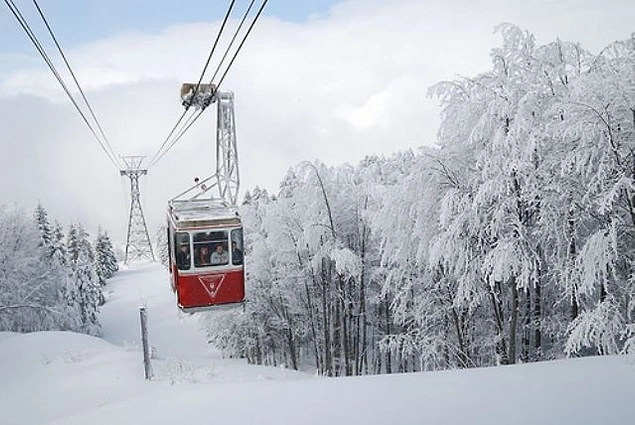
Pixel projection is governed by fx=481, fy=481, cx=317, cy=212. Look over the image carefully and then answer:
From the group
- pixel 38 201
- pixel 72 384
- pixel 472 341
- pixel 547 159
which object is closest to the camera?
pixel 547 159

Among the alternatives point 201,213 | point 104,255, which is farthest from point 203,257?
point 104,255

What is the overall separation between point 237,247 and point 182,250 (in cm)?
116

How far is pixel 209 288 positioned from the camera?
33.4 ft

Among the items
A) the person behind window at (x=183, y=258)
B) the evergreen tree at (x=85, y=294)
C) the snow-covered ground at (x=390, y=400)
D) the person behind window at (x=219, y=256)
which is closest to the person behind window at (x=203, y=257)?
the person behind window at (x=219, y=256)

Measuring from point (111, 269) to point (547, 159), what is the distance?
2566 inches

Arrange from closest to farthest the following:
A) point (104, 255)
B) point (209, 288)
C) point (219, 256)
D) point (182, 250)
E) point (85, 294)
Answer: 1. point (182, 250)
2. point (209, 288)
3. point (219, 256)
4. point (85, 294)
5. point (104, 255)

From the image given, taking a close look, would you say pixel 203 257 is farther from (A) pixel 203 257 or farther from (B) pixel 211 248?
(B) pixel 211 248

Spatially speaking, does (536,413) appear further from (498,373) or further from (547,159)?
(547,159)

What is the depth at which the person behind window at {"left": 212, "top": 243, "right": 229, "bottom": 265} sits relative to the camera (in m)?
10.3

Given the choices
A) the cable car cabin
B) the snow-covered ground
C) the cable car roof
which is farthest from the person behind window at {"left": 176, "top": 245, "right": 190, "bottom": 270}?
the snow-covered ground

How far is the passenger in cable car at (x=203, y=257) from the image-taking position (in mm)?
10148

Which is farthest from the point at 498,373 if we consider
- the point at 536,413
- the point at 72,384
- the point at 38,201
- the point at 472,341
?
the point at 38,201

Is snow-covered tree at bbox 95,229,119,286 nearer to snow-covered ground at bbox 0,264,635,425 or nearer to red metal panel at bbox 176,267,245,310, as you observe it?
snow-covered ground at bbox 0,264,635,425

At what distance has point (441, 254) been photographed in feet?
35.1
